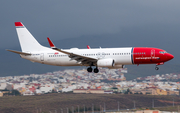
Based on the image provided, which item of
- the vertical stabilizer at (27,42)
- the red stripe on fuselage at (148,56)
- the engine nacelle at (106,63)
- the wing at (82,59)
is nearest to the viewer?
the red stripe on fuselage at (148,56)

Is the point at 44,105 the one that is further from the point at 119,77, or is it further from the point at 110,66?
the point at 119,77

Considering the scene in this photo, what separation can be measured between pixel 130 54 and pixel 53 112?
1744 inches

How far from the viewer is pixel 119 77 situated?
648 feet

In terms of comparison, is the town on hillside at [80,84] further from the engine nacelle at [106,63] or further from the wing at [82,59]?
the engine nacelle at [106,63]

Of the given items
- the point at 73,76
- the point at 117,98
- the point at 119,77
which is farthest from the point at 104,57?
the point at 119,77

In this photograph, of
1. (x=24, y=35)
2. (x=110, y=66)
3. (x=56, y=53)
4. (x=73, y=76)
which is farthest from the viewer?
(x=73, y=76)

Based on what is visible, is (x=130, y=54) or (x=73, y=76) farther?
(x=73, y=76)

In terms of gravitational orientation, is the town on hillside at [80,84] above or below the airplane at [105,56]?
below

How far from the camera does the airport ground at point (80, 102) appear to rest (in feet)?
285

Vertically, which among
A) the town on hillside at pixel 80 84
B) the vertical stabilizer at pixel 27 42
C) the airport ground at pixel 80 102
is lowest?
the airport ground at pixel 80 102

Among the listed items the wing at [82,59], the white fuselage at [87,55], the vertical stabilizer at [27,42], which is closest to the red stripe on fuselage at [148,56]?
the white fuselage at [87,55]

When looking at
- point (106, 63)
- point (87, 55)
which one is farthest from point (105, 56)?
point (87, 55)

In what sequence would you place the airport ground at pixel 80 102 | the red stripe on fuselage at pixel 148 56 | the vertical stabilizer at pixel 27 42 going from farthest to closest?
the airport ground at pixel 80 102 < the vertical stabilizer at pixel 27 42 < the red stripe on fuselage at pixel 148 56

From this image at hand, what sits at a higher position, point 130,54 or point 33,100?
point 130,54
